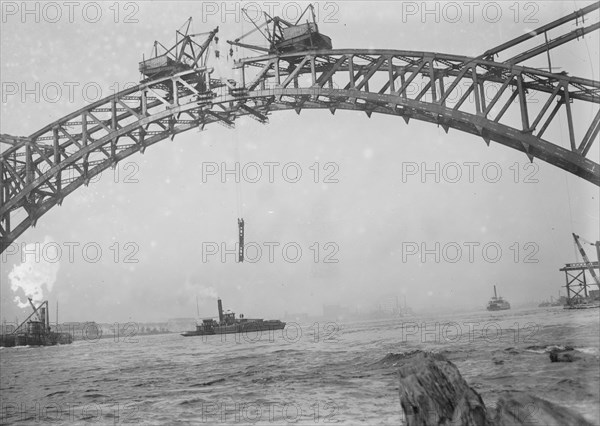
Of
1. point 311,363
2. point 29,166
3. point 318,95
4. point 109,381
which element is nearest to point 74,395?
point 109,381

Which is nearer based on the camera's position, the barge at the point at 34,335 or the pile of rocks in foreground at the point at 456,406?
the pile of rocks in foreground at the point at 456,406

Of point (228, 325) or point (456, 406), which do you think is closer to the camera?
point (456, 406)

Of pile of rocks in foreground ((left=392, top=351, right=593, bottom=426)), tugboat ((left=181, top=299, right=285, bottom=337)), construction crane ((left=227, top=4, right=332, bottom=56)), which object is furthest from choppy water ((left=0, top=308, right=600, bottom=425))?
tugboat ((left=181, top=299, right=285, bottom=337))

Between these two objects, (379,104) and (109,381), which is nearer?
(379,104)

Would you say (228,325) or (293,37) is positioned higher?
(293,37)

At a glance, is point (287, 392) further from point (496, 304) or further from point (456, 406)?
point (496, 304)

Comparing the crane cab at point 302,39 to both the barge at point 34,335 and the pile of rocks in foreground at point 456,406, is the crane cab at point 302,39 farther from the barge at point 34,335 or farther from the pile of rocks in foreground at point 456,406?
the barge at point 34,335

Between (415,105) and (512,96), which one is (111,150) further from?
(512,96)

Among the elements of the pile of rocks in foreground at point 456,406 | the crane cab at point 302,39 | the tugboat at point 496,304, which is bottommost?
the tugboat at point 496,304

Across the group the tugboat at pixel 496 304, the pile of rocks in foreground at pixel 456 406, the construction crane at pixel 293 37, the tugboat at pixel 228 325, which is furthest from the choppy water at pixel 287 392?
the tugboat at pixel 496 304

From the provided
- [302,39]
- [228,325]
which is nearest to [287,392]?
[302,39]

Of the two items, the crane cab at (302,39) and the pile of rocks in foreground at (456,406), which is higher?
the crane cab at (302,39)
